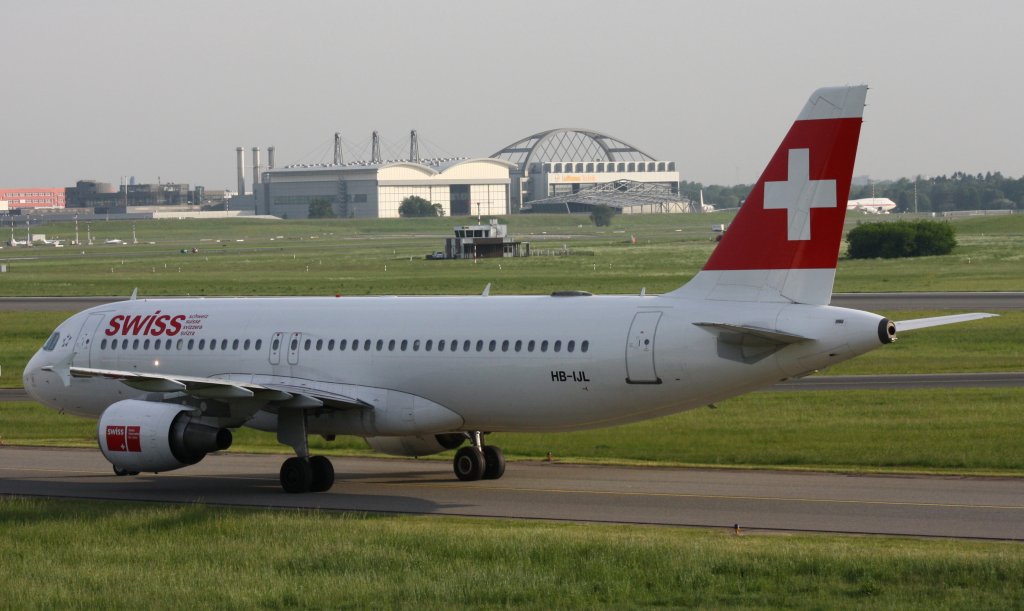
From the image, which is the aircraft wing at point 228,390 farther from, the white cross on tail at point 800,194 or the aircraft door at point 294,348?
the white cross on tail at point 800,194

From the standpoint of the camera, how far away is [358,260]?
138000mm

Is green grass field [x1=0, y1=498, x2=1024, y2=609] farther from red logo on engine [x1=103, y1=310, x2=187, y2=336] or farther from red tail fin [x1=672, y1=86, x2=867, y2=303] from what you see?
red logo on engine [x1=103, y1=310, x2=187, y2=336]

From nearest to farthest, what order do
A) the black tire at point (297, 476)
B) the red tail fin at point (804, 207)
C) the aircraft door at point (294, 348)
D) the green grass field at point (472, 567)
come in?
the green grass field at point (472, 567) → the red tail fin at point (804, 207) → the black tire at point (297, 476) → the aircraft door at point (294, 348)

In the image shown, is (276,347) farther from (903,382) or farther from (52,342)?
(903,382)

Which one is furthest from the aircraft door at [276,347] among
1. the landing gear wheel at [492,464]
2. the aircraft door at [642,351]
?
the aircraft door at [642,351]

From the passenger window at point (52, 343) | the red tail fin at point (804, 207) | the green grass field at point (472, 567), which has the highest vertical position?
the red tail fin at point (804, 207)

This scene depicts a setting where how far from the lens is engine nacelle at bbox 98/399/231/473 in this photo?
27.7 metres

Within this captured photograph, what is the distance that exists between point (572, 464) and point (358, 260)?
107791mm

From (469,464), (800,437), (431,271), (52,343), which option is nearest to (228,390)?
(469,464)

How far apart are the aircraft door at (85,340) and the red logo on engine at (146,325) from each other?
1.25 ft

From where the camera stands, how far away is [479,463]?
2959 cm

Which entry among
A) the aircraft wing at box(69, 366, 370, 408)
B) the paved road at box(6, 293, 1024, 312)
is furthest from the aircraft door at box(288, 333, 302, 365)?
the paved road at box(6, 293, 1024, 312)

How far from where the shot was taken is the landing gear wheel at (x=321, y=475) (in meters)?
28.6

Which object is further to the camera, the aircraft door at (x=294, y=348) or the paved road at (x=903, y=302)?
the paved road at (x=903, y=302)
